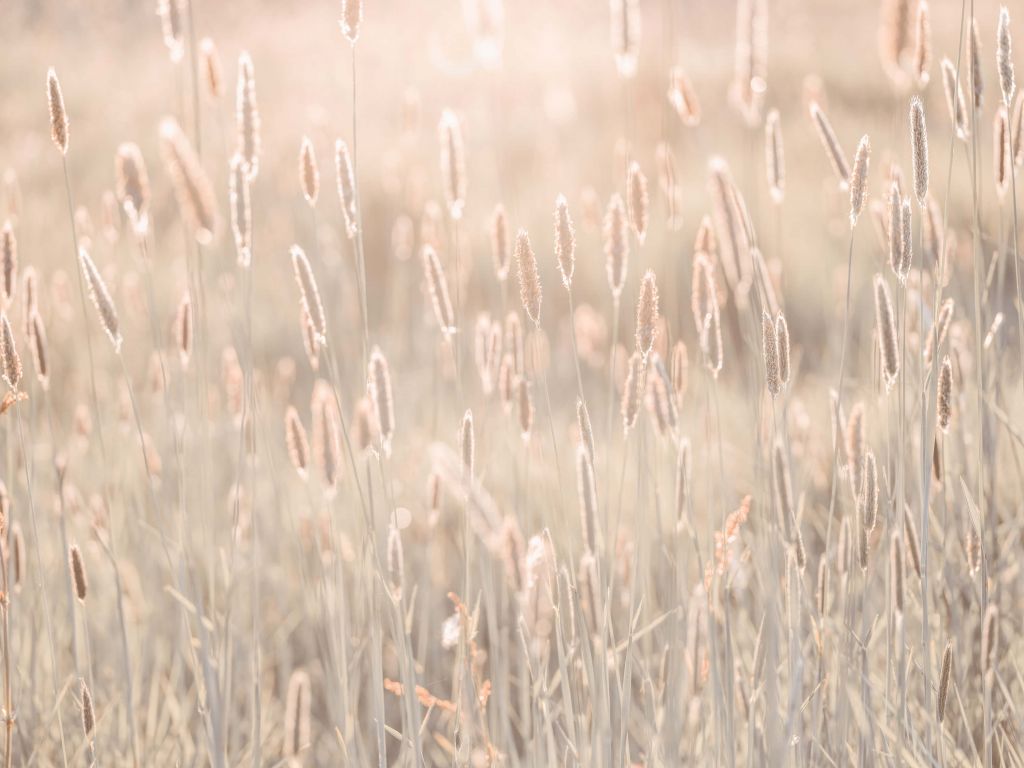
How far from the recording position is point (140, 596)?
5.34 ft

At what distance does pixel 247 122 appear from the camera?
830mm

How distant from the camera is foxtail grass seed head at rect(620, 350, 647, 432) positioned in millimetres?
862

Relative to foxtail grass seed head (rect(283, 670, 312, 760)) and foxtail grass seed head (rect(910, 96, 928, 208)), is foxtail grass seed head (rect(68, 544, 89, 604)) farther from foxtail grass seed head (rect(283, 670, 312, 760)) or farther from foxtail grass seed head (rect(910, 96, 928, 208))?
foxtail grass seed head (rect(910, 96, 928, 208))

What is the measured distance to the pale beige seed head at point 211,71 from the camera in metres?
0.98

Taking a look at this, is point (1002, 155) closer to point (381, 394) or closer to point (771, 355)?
point (771, 355)

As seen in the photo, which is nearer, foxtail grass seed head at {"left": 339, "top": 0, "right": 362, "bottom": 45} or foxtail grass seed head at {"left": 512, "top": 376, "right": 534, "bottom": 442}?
foxtail grass seed head at {"left": 339, "top": 0, "right": 362, "bottom": 45}

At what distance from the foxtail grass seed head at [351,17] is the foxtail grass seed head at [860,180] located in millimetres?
404

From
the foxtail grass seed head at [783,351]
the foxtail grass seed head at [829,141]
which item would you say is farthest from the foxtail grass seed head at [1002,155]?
the foxtail grass seed head at [783,351]

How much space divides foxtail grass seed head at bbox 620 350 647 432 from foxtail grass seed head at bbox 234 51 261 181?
348 mm

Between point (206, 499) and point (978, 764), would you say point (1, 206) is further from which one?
point (978, 764)

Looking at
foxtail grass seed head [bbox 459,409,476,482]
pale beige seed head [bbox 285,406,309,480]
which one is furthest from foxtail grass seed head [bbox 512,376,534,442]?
pale beige seed head [bbox 285,406,309,480]

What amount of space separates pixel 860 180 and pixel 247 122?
49 centimetres

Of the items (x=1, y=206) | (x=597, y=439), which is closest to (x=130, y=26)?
(x=1, y=206)

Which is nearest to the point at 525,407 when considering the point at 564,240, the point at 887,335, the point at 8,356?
the point at 564,240
